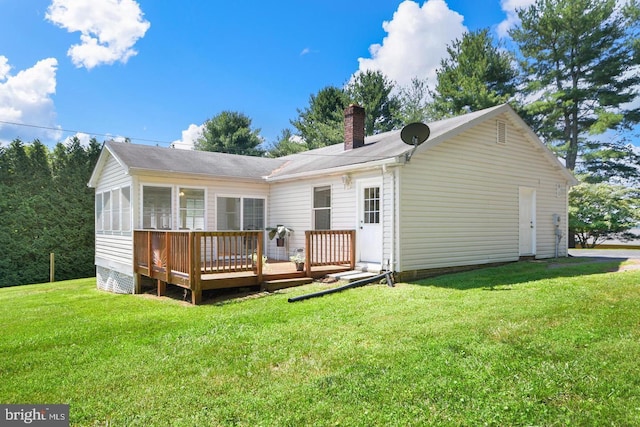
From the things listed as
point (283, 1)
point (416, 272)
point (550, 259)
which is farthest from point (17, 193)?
point (550, 259)

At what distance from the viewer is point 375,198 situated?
8.96 meters

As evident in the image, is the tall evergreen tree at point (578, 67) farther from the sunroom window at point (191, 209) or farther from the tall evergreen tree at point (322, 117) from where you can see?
the sunroom window at point (191, 209)

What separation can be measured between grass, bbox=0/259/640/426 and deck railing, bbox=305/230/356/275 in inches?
95.2

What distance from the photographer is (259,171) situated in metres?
12.7

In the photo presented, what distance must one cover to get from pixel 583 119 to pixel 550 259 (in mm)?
13563

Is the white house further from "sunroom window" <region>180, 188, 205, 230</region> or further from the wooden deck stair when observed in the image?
the wooden deck stair

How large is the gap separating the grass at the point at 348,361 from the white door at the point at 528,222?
473cm

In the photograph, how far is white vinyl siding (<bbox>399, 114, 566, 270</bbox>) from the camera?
28.2 feet

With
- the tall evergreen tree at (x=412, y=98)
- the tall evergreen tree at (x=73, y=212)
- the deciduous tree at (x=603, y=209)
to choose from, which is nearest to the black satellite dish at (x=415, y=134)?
the deciduous tree at (x=603, y=209)

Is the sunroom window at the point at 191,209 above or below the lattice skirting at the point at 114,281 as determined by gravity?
above

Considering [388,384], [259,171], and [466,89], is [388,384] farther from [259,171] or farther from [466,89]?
[466,89]

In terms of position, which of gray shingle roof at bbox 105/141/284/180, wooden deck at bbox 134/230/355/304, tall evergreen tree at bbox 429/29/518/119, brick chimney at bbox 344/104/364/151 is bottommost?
wooden deck at bbox 134/230/355/304

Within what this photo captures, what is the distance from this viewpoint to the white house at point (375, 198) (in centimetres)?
860

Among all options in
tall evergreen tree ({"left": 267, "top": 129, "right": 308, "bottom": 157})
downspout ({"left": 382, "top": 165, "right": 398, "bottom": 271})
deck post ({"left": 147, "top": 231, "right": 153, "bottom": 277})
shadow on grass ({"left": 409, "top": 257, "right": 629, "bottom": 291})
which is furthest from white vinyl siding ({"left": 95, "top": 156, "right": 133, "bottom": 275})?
tall evergreen tree ({"left": 267, "top": 129, "right": 308, "bottom": 157})
